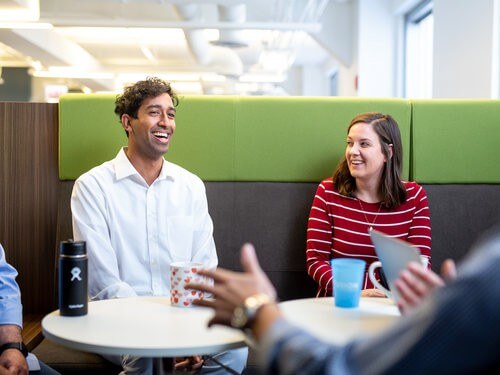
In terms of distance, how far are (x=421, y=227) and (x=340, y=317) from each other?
1.10 metres

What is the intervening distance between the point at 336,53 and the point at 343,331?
755 cm

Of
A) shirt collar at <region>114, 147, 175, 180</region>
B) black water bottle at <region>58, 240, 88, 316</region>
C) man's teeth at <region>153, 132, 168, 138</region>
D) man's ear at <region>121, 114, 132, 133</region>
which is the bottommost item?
black water bottle at <region>58, 240, 88, 316</region>

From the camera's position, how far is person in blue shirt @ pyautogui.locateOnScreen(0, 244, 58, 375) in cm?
178

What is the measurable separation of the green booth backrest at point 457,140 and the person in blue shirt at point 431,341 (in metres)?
2.10

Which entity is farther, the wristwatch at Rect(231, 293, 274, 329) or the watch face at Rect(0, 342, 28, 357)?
the watch face at Rect(0, 342, 28, 357)

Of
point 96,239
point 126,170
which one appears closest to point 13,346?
point 96,239

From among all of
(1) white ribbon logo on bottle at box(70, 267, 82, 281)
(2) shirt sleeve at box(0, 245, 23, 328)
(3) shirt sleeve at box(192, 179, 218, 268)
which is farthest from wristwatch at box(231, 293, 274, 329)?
(3) shirt sleeve at box(192, 179, 218, 268)

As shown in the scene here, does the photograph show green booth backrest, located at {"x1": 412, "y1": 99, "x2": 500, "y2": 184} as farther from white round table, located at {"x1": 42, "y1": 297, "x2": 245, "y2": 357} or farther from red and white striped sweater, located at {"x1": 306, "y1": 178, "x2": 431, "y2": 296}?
white round table, located at {"x1": 42, "y1": 297, "x2": 245, "y2": 357}

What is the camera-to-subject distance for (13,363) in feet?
5.82

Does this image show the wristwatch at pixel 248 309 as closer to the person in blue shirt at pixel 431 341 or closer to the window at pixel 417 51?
the person in blue shirt at pixel 431 341

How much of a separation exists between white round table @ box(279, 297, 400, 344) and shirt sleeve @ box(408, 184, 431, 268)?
0.78m

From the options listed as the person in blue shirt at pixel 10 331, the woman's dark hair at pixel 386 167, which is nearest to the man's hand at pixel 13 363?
the person in blue shirt at pixel 10 331

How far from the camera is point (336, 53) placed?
8609 millimetres

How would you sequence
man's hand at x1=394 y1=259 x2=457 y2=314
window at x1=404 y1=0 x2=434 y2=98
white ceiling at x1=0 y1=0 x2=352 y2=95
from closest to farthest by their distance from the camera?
man's hand at x1=394 y1=259 x2=457 y2=314 → window at x1=404 y1=0 x2=434 y2=98 → white ceiling at x1=0 y1=0 x2=352 y2=95
